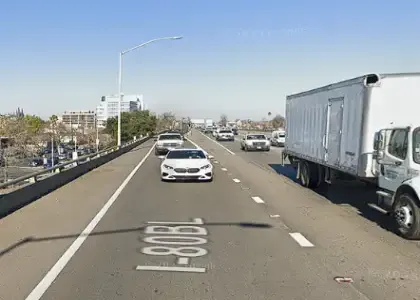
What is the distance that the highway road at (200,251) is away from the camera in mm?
5031

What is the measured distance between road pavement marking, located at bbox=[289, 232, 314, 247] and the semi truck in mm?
1751

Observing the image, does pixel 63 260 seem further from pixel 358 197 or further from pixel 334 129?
pixel 358 197

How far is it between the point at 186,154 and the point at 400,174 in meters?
10.1

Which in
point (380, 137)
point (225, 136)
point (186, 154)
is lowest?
point (225, 136)

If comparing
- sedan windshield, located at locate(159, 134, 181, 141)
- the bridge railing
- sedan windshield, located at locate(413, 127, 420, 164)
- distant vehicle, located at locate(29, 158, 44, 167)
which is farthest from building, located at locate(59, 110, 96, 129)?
sedan windshield, located at locate(413, 127, 420, 164)

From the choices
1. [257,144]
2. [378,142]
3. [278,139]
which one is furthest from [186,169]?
[278,139]

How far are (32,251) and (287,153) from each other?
43.7 ft

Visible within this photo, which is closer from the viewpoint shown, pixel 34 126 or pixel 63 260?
pixel 63 260

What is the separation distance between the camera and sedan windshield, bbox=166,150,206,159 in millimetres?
16938

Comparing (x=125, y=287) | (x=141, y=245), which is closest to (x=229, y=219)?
(x=141, y=245)

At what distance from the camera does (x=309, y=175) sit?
585 inches

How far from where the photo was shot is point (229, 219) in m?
9.37

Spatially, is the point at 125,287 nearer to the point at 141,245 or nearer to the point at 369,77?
the point at 141,245

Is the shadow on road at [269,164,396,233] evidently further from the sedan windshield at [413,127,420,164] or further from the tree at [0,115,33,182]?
the tree at [0,115,33,182]
